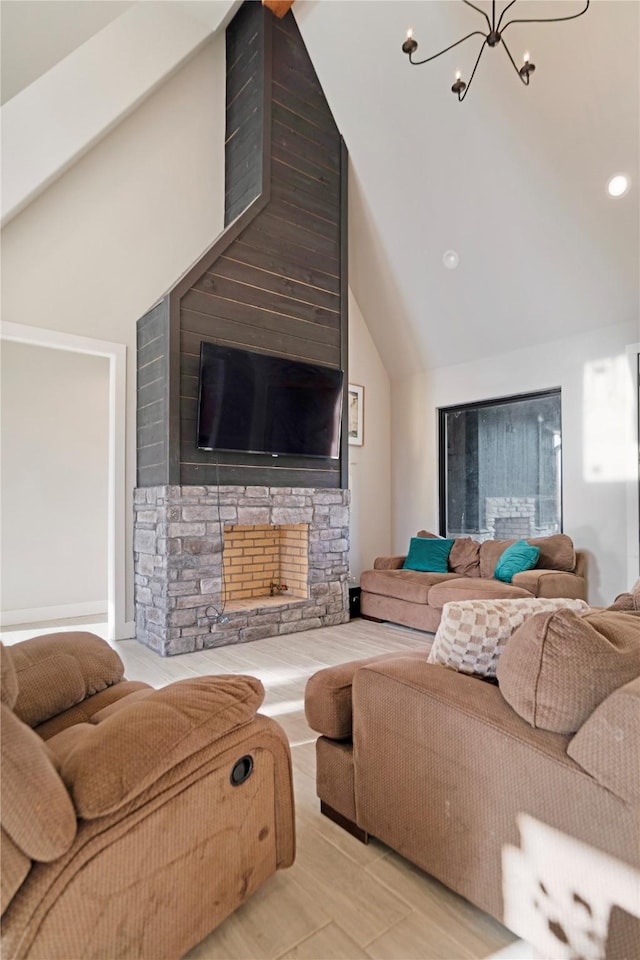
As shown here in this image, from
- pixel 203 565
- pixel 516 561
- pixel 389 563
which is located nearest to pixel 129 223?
pixel 203 565

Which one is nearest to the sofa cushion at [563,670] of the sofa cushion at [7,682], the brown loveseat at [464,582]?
the sofa cushion at [7,682]

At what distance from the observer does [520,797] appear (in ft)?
4.03

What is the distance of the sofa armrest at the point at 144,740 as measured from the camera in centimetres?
103

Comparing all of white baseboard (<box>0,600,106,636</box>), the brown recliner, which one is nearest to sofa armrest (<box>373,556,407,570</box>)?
white baseboard (<box>0,600,106,636</box>)

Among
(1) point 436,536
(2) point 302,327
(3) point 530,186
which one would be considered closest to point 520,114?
(3) point 530,186

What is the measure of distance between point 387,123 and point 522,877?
5.19m

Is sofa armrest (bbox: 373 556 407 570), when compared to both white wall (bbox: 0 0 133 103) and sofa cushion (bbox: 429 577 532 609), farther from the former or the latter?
white wall (bbox: 0 0 133 103)

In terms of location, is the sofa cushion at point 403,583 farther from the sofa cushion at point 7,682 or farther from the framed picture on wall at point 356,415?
the sofa cushion at point 7,682

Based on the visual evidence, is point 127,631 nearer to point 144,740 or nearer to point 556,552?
point 144,740

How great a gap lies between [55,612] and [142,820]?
4.61 m

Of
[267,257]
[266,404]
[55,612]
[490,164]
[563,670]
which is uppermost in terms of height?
[490,164]

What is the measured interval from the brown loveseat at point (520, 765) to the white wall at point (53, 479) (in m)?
4.43

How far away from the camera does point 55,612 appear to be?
5.11 metres

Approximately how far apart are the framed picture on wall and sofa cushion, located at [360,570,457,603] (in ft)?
5.15
